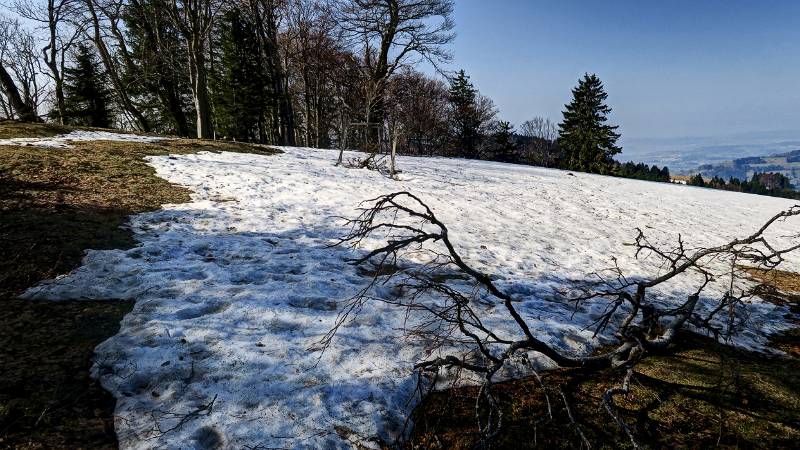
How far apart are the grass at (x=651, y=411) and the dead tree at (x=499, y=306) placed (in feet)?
0.47

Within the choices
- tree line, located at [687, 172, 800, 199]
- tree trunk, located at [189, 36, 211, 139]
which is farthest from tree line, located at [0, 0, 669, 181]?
tree line, located at [687, 172, 800, 199]

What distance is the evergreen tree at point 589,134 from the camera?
34250 millimetres

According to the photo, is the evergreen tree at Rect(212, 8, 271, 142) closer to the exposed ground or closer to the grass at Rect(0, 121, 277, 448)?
the grass at Rect(0, 121, 277, 448)

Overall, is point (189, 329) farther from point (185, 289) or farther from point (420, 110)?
point (420, 110)

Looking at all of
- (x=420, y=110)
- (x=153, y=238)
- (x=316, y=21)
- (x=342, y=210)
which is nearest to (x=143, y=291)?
(x=153, y=238)

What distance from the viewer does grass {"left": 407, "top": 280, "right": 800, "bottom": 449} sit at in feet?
8.74

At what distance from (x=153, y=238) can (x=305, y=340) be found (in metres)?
3.38

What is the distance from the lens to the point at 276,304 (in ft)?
13.7

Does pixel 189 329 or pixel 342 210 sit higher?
pixel 342 210

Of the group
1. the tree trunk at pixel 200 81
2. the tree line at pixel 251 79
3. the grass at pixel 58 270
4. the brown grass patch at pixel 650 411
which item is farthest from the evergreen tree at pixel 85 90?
the brown grass patch at pixel 650 411

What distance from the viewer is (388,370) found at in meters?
3.31

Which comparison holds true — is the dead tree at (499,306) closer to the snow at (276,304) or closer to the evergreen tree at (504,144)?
the snow at (276,304)

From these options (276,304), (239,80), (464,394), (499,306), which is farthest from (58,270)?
(239,80)

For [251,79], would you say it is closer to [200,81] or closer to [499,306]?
[200,81]
